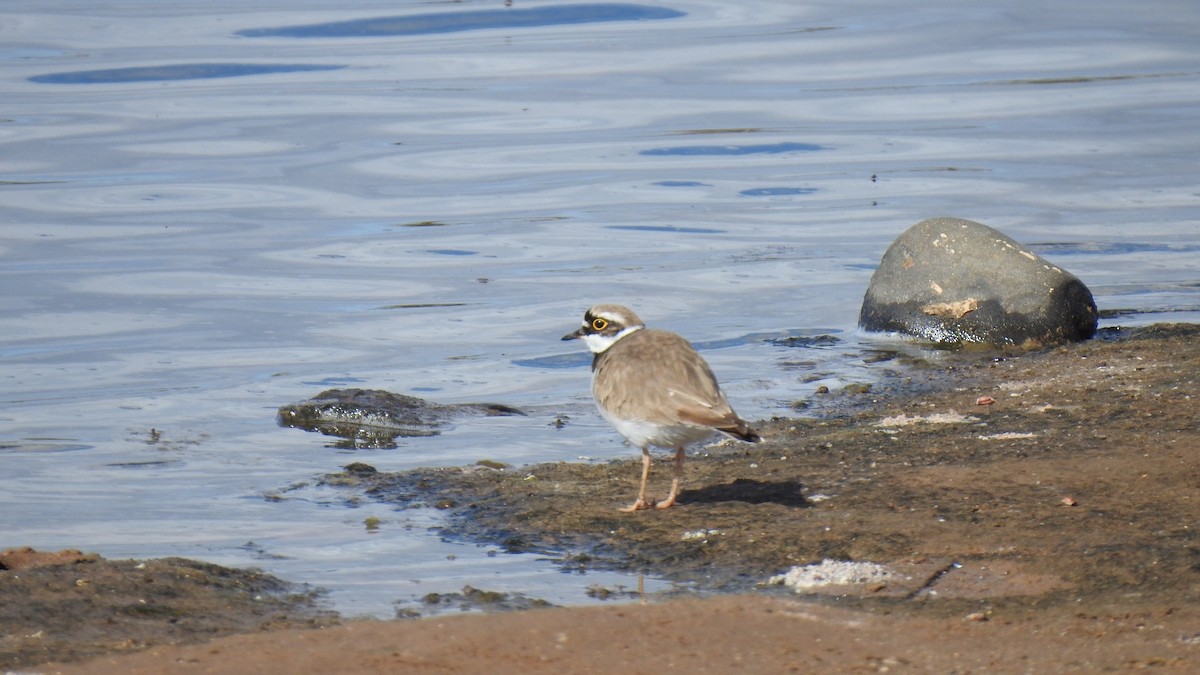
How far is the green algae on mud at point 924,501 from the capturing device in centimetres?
582

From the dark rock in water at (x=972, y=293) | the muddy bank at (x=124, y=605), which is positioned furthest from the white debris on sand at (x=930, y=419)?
the muddy bank at (x=124, y=605)

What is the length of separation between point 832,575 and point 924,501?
1.01 meters

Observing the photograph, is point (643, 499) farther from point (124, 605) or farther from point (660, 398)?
point (124, 605)

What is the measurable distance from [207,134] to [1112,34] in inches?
622

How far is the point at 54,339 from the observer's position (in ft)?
41.1

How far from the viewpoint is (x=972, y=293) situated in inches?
458

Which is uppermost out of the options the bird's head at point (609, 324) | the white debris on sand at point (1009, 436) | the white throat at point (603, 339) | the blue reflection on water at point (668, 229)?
the bird's head at point (609, 324)

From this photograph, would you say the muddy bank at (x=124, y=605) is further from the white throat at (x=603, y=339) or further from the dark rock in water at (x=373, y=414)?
the dark rock in water at (x=373, y=414)

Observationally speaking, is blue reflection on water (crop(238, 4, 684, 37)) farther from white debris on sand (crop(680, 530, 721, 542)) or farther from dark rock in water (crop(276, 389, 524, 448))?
white debris on sand (crop(680, 530, 721, 542))

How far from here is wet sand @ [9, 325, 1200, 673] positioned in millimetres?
4875

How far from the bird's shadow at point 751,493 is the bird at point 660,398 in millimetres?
137

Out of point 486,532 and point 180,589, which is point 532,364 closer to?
point 486,532

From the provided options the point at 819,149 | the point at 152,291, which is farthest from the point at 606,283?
the point at 819,149

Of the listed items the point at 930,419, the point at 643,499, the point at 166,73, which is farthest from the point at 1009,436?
the point at 166,73
